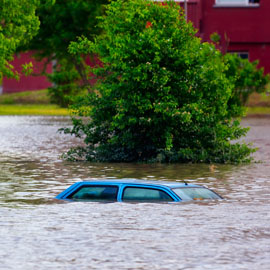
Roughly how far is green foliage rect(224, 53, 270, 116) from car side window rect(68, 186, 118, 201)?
131 feet

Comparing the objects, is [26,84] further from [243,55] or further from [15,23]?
[15,23]

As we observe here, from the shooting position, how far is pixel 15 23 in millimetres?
44156

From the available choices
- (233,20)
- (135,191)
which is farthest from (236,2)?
(135,191)

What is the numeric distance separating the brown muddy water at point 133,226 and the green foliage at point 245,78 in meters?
33.1

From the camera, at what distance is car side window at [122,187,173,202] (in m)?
15.0

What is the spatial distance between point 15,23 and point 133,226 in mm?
31995

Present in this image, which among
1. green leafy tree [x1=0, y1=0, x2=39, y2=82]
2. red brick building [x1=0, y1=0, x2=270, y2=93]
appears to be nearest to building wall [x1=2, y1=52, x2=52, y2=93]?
red brick building [x1=0, y1=0, x2=270, y2=93]

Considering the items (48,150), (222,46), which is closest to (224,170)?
(48,150)

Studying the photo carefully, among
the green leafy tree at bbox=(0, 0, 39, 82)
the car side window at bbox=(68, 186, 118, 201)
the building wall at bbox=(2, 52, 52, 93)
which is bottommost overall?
the building wall at bbox=(2, 52, 52, 93)

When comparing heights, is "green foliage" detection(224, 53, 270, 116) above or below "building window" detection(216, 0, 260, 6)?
below

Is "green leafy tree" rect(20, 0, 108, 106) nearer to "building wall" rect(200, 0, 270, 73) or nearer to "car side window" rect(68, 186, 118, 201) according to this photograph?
"building wall" rect(200, 0, 270, 73)

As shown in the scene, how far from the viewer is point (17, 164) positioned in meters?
24.4

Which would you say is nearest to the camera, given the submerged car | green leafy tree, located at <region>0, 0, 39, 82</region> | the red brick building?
the submerged car

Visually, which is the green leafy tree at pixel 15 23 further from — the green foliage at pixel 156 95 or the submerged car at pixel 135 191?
the submerged car at pixel 135 191
